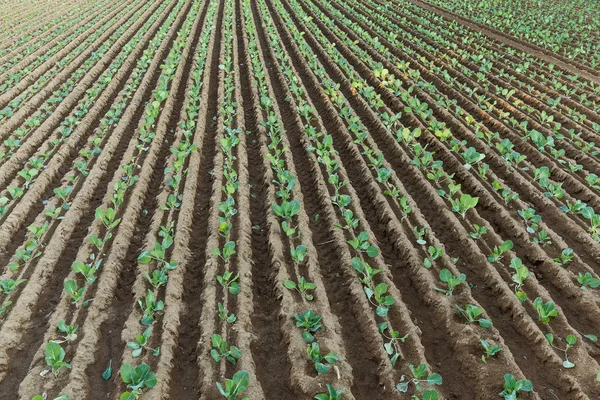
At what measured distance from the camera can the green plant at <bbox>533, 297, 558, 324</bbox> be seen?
3.41 metres

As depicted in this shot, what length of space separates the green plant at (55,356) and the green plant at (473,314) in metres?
3.49

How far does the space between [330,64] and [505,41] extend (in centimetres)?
590

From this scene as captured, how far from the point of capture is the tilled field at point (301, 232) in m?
3.16

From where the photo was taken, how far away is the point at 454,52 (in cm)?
1053

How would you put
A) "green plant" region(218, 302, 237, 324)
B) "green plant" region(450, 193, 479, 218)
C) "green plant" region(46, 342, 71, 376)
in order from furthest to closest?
"green plant" region(450, 193, 479, 218) < "green plant" region(218, 302, 237, 324) < "green plant" region(46, 342, 71, 376)

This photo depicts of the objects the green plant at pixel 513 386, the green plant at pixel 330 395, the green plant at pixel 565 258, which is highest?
the green plant at pixel 565 258

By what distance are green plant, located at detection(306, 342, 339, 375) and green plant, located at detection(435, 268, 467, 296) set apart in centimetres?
138

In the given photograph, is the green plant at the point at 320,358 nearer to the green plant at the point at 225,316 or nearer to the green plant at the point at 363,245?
the green plant at the point at 225,316

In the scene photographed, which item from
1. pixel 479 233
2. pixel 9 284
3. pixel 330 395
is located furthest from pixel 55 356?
pixel 479 233

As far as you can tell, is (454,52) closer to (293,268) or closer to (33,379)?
(293,268)

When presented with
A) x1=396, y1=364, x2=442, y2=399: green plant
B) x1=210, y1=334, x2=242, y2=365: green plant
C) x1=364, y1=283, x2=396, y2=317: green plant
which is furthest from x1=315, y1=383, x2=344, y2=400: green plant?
x1=364, y1=283, x2=396, y2=317: green plant

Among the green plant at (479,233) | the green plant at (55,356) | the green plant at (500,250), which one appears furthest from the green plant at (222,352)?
the green plant at (479,233)

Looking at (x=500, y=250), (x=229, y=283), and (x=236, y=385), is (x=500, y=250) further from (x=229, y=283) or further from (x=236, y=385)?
(x=236, y=385)

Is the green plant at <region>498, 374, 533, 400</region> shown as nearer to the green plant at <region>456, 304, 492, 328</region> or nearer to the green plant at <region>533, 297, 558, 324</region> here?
the green plant at <region>456, 304, 492, 328</region>
